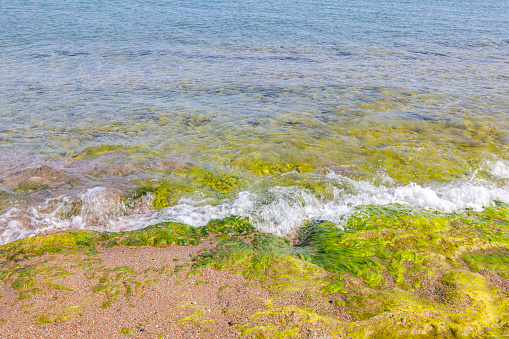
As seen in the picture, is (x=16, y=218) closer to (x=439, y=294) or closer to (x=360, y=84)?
(x=439, y=294)

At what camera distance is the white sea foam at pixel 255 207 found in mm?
5227

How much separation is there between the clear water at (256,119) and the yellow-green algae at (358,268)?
0.47 m

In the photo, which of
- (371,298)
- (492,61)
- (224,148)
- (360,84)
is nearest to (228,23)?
(360,84)

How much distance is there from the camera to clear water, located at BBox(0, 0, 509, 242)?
5805mm

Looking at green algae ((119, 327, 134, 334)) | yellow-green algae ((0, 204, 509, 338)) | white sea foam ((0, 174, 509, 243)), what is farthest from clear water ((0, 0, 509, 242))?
green algae ((119, 327, 134, 334))

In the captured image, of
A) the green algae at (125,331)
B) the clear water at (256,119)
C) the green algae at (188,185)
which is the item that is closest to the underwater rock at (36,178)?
the clear water at (256,119)

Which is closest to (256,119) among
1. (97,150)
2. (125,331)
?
(97,150)

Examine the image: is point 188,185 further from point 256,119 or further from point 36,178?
point 256,119

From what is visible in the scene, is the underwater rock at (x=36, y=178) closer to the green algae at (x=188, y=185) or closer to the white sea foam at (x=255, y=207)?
the white sea foam at (x=255, y=207)

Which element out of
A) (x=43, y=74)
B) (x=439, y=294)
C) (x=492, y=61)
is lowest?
(x=43, y=74)

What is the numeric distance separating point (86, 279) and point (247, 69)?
1223cm

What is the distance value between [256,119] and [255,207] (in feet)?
14.7

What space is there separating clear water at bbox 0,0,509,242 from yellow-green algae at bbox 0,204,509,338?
0.47m

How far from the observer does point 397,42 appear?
19375 mm
